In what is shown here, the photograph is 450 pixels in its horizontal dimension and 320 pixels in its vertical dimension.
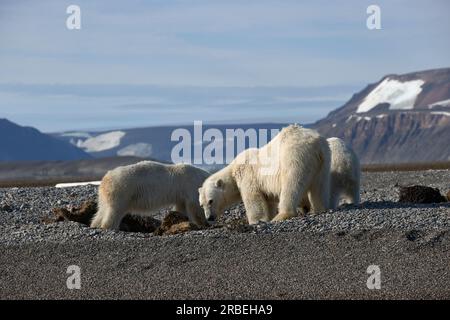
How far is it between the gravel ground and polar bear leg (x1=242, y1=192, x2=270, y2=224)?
1598mm

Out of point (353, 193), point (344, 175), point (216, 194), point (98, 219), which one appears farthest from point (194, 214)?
point (353, 193)

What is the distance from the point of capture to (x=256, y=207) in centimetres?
1808

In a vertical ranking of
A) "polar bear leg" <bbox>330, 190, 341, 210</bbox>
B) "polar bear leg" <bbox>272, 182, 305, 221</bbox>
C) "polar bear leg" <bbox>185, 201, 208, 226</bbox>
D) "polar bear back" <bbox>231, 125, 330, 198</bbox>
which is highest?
"polar bear back" <bbox>231, 125, 330, 198</bbox>

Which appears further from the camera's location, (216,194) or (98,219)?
(98,219)

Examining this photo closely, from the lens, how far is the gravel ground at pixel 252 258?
42.5ft

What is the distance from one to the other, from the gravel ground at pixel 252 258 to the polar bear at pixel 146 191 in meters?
1.21

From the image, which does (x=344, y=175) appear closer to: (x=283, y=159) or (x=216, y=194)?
(x=283, y=159)

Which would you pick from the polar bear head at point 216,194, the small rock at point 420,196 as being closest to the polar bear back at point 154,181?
the polar bear head at point 216,194

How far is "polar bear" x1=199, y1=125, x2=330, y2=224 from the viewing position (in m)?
17.0

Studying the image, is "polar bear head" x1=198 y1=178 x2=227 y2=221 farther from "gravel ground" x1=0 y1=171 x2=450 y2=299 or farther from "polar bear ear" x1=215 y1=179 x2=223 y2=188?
"gravel ground" x1=0 y1=171 x2=450 y2=299

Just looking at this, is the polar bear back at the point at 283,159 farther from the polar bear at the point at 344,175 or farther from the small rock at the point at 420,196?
the small rock at the point at 420,196

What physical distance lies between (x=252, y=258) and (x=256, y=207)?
143 inches

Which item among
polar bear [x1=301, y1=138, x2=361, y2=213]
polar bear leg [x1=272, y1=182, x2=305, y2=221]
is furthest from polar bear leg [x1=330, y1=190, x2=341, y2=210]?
polar bear leg [x1=272, y1=182, x2=305, y2=221]
